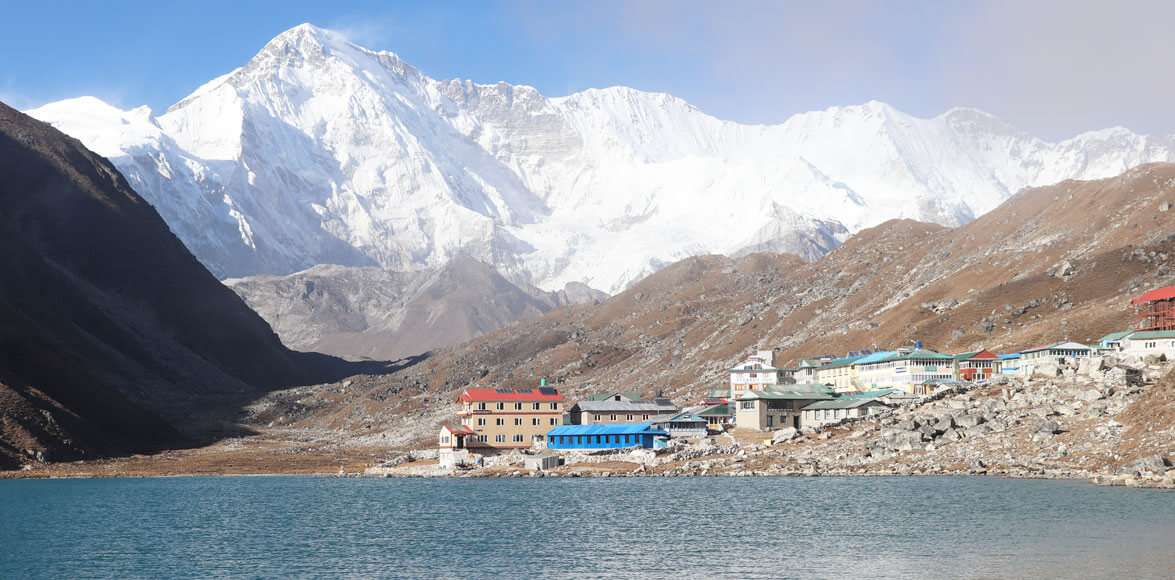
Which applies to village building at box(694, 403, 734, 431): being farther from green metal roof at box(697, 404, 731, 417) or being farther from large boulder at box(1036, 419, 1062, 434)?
large boulder at box(1036, 419, 1062, 434)

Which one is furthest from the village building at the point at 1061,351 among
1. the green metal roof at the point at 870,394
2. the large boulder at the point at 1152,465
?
the large boulder at the point at 1152,465

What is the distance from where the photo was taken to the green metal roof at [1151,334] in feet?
523

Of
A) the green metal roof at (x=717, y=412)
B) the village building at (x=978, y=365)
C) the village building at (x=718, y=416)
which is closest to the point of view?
the village building at (x=718, y=416)

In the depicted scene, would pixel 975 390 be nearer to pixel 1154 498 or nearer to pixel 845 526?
pixel 1154 498

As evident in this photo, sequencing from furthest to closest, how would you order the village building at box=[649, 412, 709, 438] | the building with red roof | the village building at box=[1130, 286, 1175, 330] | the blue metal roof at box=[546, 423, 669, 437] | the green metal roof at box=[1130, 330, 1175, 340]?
1. the building with red roof
2. the village building at box=[1130, 286, 1175, 330]
3. the village building at box=[649, 412, 709, 438]
4. the blue metal roof at box=[546, 423, 669, 437]
5. the green metal roof at box=[1130, 330, 1175, 340]

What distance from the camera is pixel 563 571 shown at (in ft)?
256

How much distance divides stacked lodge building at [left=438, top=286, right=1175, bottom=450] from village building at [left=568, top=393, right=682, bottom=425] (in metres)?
0.14

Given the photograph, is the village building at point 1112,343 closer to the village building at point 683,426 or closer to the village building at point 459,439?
the village building at point 683,426

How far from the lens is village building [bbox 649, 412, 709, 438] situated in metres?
172

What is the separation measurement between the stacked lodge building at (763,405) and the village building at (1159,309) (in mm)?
134

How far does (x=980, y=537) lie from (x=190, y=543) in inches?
2162

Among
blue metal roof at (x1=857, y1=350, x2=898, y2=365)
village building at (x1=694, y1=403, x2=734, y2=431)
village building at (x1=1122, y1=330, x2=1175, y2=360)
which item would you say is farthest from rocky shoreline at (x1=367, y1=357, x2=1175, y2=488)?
blue metal roof at (x1=857, y1=350, x2=898, y2=365)

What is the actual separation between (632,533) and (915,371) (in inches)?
3864

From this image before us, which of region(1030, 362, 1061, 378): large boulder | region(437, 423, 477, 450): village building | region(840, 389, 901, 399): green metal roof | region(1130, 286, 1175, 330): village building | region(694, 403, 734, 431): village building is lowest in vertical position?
region(437, 423, 477, 450): village building
